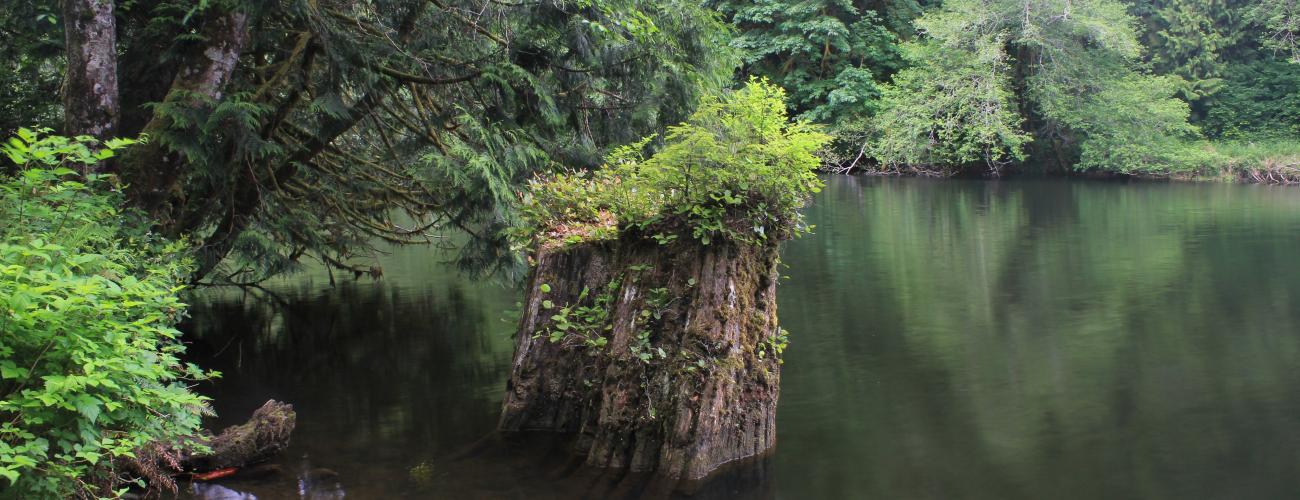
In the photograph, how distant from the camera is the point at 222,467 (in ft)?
20.6

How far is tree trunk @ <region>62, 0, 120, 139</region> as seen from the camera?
7.19 meters

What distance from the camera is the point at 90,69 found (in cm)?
732

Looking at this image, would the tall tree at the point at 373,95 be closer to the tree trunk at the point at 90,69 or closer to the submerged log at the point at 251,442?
the tree trunk at the point at 90,69

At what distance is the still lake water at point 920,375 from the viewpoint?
6.36 metres

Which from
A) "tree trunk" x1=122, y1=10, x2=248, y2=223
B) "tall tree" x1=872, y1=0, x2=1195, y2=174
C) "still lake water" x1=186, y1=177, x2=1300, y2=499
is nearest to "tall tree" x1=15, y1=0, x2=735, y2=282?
"tree trunk" x1=122, y1=10, x2=248, y2=223

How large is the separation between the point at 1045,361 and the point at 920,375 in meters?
1.43

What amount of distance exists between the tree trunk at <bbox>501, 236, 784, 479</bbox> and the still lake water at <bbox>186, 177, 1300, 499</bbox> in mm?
304

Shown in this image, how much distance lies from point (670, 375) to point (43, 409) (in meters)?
3.37

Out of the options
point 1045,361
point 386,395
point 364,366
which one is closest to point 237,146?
point 386,395

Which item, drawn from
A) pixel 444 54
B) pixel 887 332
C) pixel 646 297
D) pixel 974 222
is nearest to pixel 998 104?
pixel 974 222

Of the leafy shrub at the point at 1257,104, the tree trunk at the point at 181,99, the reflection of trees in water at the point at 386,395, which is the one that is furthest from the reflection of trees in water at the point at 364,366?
the leafy shrub at the point at 1257,104

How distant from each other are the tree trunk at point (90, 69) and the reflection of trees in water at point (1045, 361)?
5.53 meters

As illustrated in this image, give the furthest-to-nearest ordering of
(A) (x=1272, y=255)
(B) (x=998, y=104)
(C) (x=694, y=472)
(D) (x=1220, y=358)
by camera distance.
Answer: (B) (x=998, y=104)
(A) (x=1272, y=255)
(D) (x=1220, y=358)
(C) (x=694, y=472)

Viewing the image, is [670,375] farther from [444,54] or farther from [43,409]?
[444,54]
